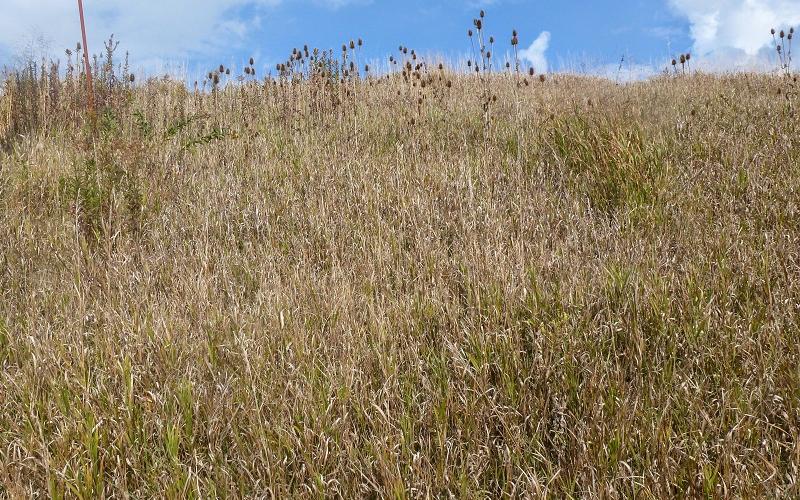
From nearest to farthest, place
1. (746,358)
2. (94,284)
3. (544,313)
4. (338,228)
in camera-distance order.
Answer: (746,358) < (544,313) < (94,284) < (338,228)

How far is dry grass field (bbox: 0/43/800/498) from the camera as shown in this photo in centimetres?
184

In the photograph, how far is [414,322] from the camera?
252 centimetres

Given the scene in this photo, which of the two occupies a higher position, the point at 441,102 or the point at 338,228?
the point at 441,102

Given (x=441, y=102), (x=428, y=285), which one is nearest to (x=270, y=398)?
(x=428, y=285)

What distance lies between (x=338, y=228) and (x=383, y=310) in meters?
1.29

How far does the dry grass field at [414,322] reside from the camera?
1.84 metres

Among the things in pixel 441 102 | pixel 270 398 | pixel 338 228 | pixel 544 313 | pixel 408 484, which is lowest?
pixel 408 484

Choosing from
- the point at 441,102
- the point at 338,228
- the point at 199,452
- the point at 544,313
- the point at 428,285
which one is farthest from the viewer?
the point at 441,102

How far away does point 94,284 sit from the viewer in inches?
128

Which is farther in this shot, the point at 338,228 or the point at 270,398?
the point at 338,228

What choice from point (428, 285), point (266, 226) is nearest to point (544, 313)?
point (428, 285)

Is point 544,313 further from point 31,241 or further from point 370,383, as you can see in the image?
point 31,241

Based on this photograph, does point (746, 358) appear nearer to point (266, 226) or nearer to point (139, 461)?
point (139, 461)

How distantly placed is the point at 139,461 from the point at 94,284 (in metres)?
1.60
